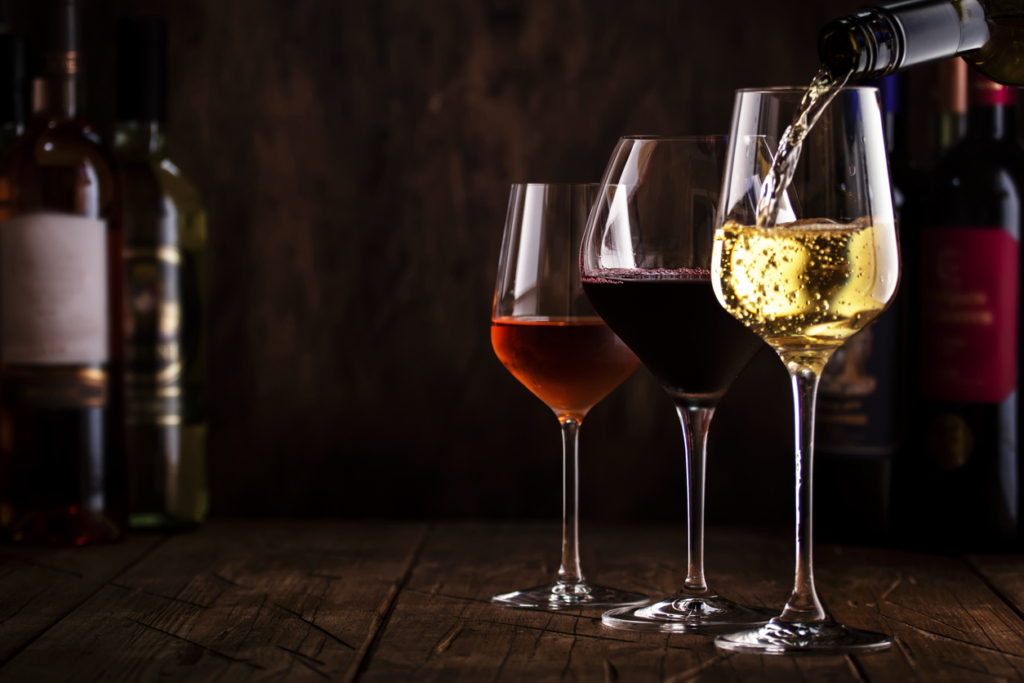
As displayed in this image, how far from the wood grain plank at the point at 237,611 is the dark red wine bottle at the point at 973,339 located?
54cm

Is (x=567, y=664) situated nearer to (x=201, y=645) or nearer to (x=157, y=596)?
(x=201, y=645)

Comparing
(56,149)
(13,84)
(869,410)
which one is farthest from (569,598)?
(13,84)

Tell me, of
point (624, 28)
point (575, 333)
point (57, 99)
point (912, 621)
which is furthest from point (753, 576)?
point (57, 99)

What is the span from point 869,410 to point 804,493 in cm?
42

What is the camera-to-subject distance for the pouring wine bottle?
0.77 metres

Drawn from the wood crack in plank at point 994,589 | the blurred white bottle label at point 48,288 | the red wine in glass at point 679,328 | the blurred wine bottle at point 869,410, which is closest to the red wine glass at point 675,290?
the red wine in glass at point 679,328

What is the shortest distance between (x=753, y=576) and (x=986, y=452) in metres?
0.28

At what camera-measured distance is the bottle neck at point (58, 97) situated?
3.92ft

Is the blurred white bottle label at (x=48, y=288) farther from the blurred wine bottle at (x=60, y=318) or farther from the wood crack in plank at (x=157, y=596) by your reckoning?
the wood crack in plank at (x=157, y=596)

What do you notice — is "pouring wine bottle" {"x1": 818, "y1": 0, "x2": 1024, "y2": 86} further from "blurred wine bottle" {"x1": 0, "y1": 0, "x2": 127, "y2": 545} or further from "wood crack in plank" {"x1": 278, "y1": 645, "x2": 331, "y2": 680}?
"blurred wine bottle" {"x1": 0, "y1": 0, "x2": 127, "y2": 545}

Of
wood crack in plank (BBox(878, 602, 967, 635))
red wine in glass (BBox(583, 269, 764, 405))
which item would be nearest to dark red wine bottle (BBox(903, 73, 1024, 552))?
wood crack in plank (BBox(878, 602, 967, 635))

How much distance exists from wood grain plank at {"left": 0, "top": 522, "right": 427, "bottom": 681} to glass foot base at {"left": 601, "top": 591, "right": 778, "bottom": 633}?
0.19 m

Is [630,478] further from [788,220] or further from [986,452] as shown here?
[788,220]

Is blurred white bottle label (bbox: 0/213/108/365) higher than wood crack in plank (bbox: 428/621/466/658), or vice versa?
blurred white bottle label (bbox: 0/213/108/365)
